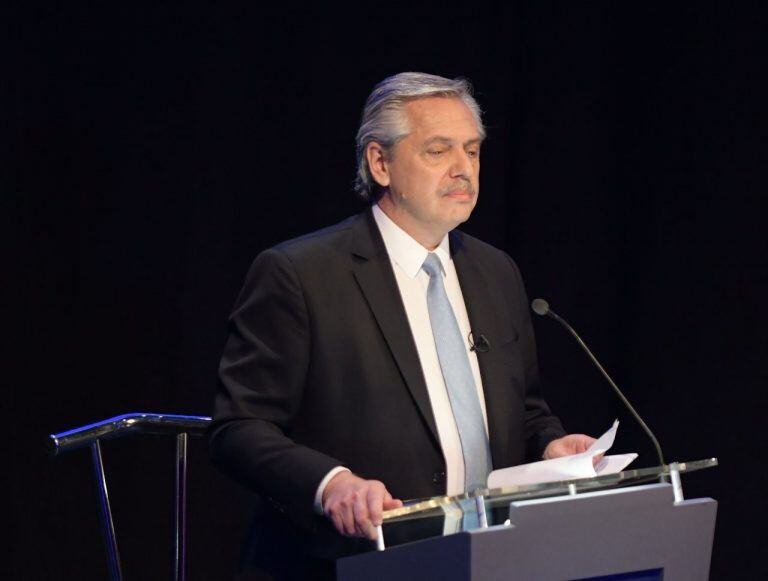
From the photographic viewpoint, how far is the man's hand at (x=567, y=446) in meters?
2.45

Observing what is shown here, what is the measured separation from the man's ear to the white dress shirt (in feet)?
0.25

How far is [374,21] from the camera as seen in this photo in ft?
11.9

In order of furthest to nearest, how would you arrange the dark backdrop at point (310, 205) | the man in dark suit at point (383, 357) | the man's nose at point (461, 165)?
1. the dark backdrop at point (310, 205)
2. the man's nose at point (461, 165)
3. the man in dark suit at point (383, 357)

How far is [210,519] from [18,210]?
116 centimetres

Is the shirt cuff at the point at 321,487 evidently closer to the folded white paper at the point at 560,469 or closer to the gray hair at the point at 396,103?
the folded white paper at the point at 560,469

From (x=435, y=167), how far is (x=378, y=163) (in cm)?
16

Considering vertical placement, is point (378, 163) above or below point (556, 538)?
above

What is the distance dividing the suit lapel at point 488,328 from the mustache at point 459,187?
7.6 inches

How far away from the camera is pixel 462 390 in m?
2.50

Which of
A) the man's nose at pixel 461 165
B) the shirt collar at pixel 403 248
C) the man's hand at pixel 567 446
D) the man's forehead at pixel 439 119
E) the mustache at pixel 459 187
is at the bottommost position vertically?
the man's hand at pixel 567 446

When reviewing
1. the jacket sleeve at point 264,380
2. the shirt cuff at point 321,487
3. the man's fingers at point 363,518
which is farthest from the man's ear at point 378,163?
the man's fingers at point 363,518

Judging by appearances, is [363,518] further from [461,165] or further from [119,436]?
[461,165]

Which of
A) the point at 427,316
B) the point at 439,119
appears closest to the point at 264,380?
the point at 427,316

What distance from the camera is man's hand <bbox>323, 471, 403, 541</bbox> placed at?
1.88 m
